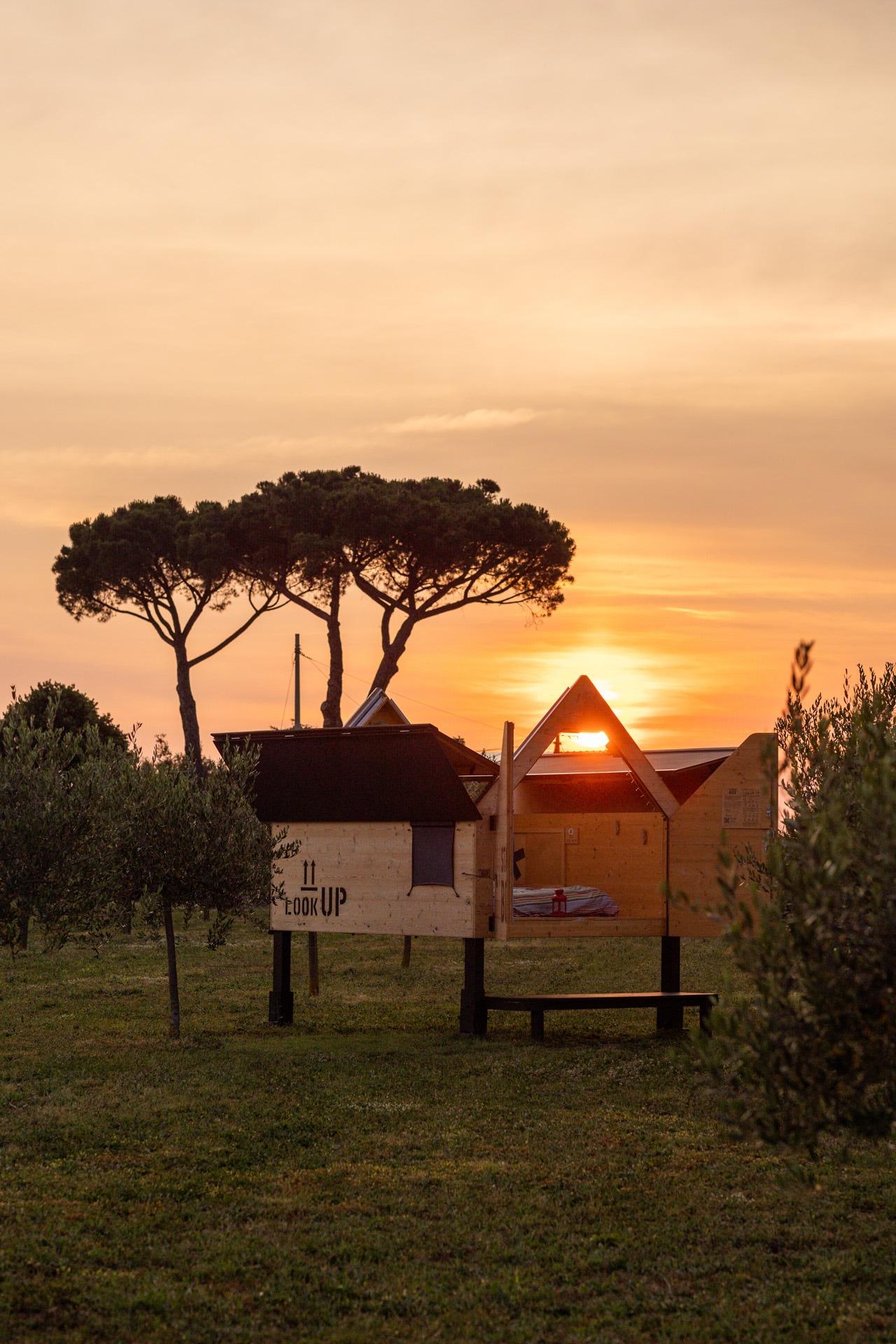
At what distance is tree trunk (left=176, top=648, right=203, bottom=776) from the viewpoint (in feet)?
210

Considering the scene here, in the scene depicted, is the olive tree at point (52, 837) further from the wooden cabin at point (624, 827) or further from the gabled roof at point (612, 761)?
the gabled roof at point (612, 761)

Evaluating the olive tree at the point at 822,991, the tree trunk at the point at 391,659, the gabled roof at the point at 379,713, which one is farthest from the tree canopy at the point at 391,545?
the olive tree at the point at 822,991

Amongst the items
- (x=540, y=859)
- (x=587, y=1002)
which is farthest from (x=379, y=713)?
(x=587, y=1002)

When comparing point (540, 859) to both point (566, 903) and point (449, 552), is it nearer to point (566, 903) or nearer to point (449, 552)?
point (566, 903)

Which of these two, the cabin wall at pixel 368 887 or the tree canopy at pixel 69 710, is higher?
the tree canopy at pixel 69 710

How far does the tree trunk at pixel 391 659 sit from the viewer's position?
60.8 meters

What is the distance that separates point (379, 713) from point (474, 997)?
9050 millimetres

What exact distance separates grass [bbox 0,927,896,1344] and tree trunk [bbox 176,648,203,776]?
37781 mm

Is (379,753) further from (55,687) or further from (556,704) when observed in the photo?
(55,687)

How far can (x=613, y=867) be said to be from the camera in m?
28.2

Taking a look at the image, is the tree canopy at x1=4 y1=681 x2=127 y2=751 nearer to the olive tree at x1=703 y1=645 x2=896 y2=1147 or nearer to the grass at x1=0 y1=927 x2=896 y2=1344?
the grass at x1=0 y1=927 x2=896 y2=1344

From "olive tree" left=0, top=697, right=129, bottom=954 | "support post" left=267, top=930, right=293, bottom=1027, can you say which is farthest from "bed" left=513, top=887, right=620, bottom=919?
"olive tree" left=0, top=697, right=129, bottom=954

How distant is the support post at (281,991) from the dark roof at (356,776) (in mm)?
2860

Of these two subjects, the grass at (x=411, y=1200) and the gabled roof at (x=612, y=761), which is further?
the gabled roof at (x=612, y=761)
